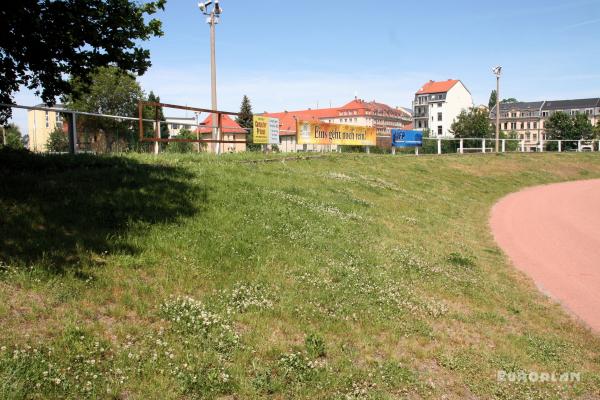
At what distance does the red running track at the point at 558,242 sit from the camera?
9.50m

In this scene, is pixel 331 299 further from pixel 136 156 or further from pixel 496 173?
pixel 496 173

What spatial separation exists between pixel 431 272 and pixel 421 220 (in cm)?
558

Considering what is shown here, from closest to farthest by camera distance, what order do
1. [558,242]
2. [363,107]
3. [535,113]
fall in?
[558,242], [535,113], [363,107]

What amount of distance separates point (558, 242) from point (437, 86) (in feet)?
409

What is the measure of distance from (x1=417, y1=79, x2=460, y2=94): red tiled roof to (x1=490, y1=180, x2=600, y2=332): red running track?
10754 cm

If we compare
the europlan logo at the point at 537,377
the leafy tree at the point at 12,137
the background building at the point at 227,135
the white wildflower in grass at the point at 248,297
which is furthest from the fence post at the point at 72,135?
the europlan logo at the point at 537,377

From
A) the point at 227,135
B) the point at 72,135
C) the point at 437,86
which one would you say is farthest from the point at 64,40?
the point at 437,86

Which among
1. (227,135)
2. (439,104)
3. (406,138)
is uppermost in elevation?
(439,104)

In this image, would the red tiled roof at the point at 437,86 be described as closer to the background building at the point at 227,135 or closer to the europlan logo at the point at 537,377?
the background building at the point at 227,135

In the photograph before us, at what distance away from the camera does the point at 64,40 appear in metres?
8.70

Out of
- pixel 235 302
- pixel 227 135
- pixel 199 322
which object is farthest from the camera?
pixel 227 135

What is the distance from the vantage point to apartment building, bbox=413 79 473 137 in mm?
126750

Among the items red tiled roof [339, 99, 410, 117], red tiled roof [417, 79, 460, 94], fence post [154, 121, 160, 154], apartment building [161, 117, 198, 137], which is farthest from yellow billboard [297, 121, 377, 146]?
red tiled roof [339, 99, 410, 117]

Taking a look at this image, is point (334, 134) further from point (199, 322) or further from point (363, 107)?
point (363, 107)
